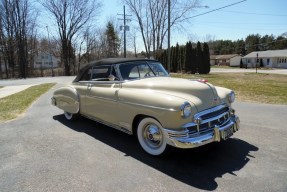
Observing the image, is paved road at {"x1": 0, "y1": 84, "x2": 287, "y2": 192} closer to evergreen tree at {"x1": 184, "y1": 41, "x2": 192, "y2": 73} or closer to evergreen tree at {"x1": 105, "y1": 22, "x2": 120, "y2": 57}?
evergreen tree at {"x1": 184, "y1": 41, "x2": 192, "y2": 73}

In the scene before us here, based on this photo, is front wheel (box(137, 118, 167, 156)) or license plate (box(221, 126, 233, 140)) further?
front wheel (box(137, 118, 167, 156))

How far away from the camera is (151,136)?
4.09 m

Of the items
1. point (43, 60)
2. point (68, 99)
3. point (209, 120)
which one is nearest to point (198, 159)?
point (209, 120)

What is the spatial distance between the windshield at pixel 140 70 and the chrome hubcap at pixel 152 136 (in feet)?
4.07

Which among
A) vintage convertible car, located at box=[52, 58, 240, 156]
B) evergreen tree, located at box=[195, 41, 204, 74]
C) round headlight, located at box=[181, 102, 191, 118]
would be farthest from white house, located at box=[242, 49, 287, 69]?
round headlight, located at box=[181, 102, 191, 118]

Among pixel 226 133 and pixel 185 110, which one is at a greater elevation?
pixel 185 110

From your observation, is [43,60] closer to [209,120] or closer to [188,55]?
[188,55]

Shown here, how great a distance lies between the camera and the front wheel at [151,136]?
391cm

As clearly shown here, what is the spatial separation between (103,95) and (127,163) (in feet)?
5.30

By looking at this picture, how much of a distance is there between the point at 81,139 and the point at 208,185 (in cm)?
287

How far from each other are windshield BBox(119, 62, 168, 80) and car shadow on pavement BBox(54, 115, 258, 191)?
51.6 inches

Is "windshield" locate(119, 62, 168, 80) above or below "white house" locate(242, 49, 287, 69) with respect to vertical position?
below

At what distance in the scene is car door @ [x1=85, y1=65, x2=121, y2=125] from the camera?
4.68 metres

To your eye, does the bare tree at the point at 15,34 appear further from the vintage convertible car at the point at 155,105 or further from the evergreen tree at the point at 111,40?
the vintage convertible car at the point at 155,105
